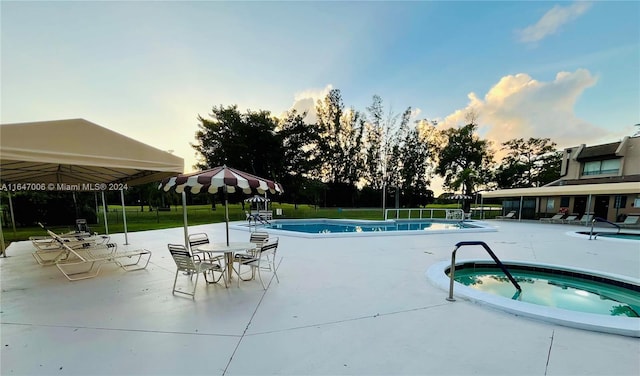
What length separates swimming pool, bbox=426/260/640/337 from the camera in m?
2.84

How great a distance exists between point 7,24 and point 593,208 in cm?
2842

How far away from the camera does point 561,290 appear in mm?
4734

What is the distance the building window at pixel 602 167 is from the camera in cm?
1694

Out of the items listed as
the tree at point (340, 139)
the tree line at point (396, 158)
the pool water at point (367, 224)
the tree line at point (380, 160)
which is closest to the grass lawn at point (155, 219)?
the pool water at point (367, 224)

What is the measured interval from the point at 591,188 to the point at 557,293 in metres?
14.1

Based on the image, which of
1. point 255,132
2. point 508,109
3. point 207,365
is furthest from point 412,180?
point 207,365

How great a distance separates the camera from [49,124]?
285 centimetres

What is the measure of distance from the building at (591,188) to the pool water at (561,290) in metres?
12.6

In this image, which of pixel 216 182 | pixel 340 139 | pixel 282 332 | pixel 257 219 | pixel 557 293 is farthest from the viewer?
pixel 340 139

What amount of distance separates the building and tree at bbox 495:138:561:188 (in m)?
9.47

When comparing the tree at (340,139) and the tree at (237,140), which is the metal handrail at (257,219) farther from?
the tree at (340,139)

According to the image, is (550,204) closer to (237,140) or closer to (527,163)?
(527,163)

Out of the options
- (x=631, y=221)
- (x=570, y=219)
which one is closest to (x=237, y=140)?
(x=570, y=219)

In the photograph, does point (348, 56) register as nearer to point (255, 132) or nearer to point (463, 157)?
point (255, 132)
